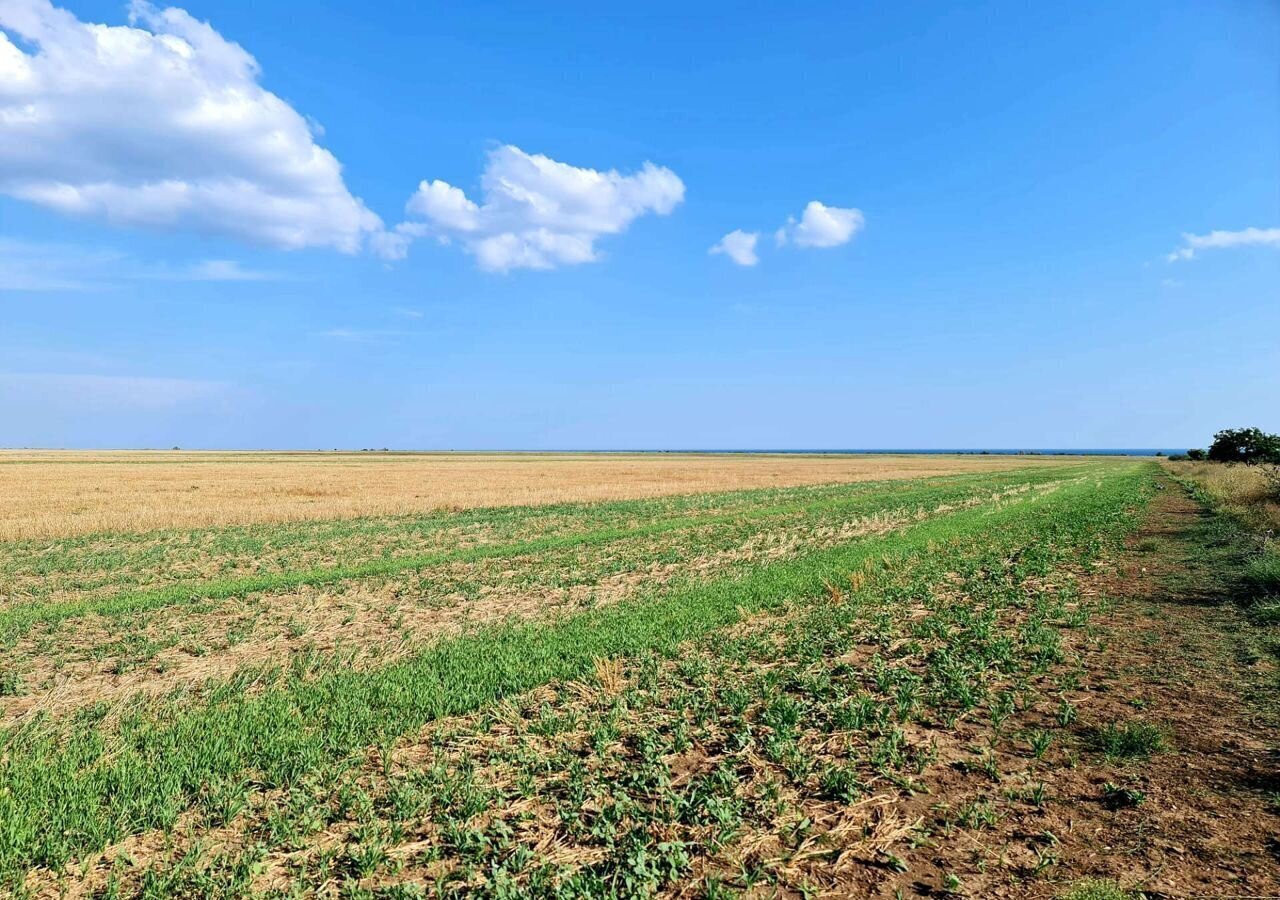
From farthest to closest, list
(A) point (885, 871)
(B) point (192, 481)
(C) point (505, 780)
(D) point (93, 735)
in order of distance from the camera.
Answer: (B) point (192, 481) → (D) point (93, 735) → (C) point (505, 780) → (A) point (885, 871)

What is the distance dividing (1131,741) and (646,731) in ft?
16.0

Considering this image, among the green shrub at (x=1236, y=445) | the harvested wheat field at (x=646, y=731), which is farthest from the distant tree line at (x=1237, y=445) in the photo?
the harvested wheat field at (x=646, y=731)

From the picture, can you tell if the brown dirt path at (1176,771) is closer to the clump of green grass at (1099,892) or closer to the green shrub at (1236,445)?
the clump of green grass at (1099,892)

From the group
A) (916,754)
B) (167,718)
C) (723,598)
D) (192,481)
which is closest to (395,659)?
(167,718)

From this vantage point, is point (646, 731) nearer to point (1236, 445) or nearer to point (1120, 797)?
point (1120, 797)

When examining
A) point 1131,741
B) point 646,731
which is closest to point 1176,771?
point 1131,741

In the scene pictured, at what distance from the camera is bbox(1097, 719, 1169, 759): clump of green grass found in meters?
6.31

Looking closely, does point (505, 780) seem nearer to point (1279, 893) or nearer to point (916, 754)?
point (916, 754)

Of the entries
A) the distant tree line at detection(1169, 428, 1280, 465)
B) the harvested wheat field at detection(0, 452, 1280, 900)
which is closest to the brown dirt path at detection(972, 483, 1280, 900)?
the harvested wheat field at detection(0, 452, 1280, 900)

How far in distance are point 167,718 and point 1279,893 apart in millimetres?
10438

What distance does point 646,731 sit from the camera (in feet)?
22.9

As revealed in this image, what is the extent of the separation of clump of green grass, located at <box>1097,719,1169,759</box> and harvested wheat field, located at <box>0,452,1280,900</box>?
34 mm

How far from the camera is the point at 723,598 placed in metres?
13.3

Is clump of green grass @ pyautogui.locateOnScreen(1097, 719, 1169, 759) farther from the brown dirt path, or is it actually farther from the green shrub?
the green shrub
